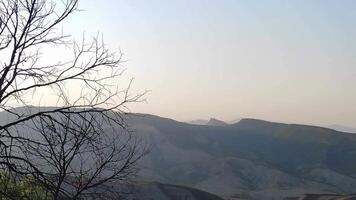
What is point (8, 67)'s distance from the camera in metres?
7.84

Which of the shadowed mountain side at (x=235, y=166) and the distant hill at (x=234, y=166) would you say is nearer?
the distant hill at (x=234, y=166)

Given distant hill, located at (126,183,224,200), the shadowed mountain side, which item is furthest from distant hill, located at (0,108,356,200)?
distant hill, located at (126,183,224,200)

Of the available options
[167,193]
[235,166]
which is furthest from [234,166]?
[167,193]

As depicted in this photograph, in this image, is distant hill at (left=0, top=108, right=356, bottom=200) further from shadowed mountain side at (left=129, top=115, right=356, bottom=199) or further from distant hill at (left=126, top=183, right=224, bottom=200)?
distant hill at (left=126, top=183, right=224, bottom=200)

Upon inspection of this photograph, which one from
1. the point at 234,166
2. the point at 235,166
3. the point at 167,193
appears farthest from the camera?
the point at 235,166

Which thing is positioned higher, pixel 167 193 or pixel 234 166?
pixel 234 166

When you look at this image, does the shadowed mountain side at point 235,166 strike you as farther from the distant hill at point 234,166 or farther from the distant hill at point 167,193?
the distant hill at point 167,193

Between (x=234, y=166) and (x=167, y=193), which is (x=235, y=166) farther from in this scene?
(x=167, y=193)

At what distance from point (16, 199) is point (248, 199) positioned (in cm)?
10585

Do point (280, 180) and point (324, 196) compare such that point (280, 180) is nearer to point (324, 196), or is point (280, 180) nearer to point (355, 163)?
point (324, 196)

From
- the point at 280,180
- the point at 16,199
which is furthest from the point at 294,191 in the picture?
the point at 16,199

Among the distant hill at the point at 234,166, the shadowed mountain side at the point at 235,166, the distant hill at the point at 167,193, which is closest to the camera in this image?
the distant hill at the point at 167,193

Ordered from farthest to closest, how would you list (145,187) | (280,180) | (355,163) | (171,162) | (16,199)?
1. (355,163)
2. (171,162)
3. (280,180)
4. (145,187)
5. (16,199)

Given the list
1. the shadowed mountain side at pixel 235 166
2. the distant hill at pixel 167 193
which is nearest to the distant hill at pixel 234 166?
the shadowed mountain side at pixel 235 166
